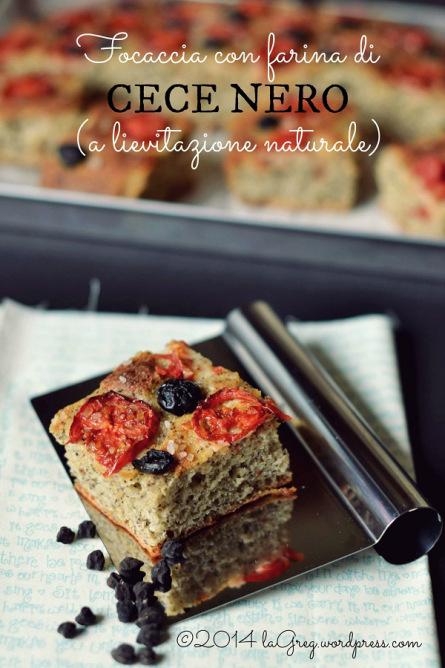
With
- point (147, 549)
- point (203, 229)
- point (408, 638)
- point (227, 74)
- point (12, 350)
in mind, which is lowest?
point (408, 638)

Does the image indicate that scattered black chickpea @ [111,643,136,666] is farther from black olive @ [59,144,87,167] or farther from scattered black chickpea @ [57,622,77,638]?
black olive @ [59,144,87,167]

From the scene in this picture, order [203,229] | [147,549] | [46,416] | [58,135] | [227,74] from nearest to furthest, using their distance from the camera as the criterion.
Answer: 1. [147,549]
2. [46,416]
3. [203,229]
4. [58,135]
5. [227,74]

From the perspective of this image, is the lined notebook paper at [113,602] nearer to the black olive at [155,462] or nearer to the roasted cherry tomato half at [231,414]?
the black olive at [155,462]

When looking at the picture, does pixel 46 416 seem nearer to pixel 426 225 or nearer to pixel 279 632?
pixel 279 632

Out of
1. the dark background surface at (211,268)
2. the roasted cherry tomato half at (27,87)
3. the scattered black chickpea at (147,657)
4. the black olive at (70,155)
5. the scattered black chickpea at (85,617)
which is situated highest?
the roasted cherry tomato half at (27,87)

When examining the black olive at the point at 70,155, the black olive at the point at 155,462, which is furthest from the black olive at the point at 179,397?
the black olive at the point at 70,155

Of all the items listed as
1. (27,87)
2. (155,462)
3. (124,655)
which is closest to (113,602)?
(124,655)

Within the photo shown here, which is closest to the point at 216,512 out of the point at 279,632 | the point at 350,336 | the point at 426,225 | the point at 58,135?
the point at 279,632
